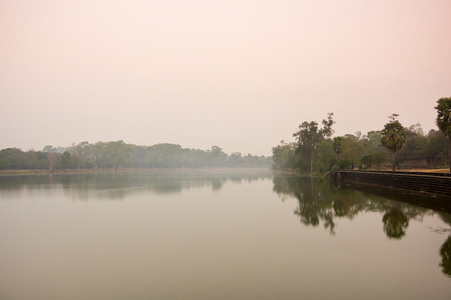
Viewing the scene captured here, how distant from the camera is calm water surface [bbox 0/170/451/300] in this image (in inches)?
300

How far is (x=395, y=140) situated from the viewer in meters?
44.5

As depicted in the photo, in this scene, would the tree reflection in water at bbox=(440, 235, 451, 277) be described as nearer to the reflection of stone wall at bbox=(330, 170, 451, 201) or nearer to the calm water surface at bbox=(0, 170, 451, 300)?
the calm water surface at bbox=(0, 170, 451, 300)

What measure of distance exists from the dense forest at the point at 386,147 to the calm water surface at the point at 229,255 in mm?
23892

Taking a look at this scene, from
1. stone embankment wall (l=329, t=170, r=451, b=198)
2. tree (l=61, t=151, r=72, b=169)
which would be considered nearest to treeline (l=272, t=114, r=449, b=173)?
stone embankment wall (l=329, t=170, r=451, b=198)

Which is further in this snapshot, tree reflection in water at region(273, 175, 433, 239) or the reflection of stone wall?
the reflection of stone wall

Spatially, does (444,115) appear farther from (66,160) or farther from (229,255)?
(66,160)

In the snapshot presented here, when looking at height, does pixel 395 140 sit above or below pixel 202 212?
above

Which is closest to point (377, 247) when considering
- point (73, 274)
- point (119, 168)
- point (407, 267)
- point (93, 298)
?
point (407, 267)

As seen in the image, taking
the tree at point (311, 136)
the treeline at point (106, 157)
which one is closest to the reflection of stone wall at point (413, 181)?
the tree at point (311, 136)

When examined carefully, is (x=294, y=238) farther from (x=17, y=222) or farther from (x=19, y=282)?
(x=17, y=222)

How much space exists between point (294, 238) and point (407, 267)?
173 inches

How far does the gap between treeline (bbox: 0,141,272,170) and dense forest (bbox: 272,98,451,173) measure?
267ft

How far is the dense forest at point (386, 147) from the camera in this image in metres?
45.0

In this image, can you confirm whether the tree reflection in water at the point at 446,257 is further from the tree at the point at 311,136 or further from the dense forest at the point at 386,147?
the tree at the point at 311,136
